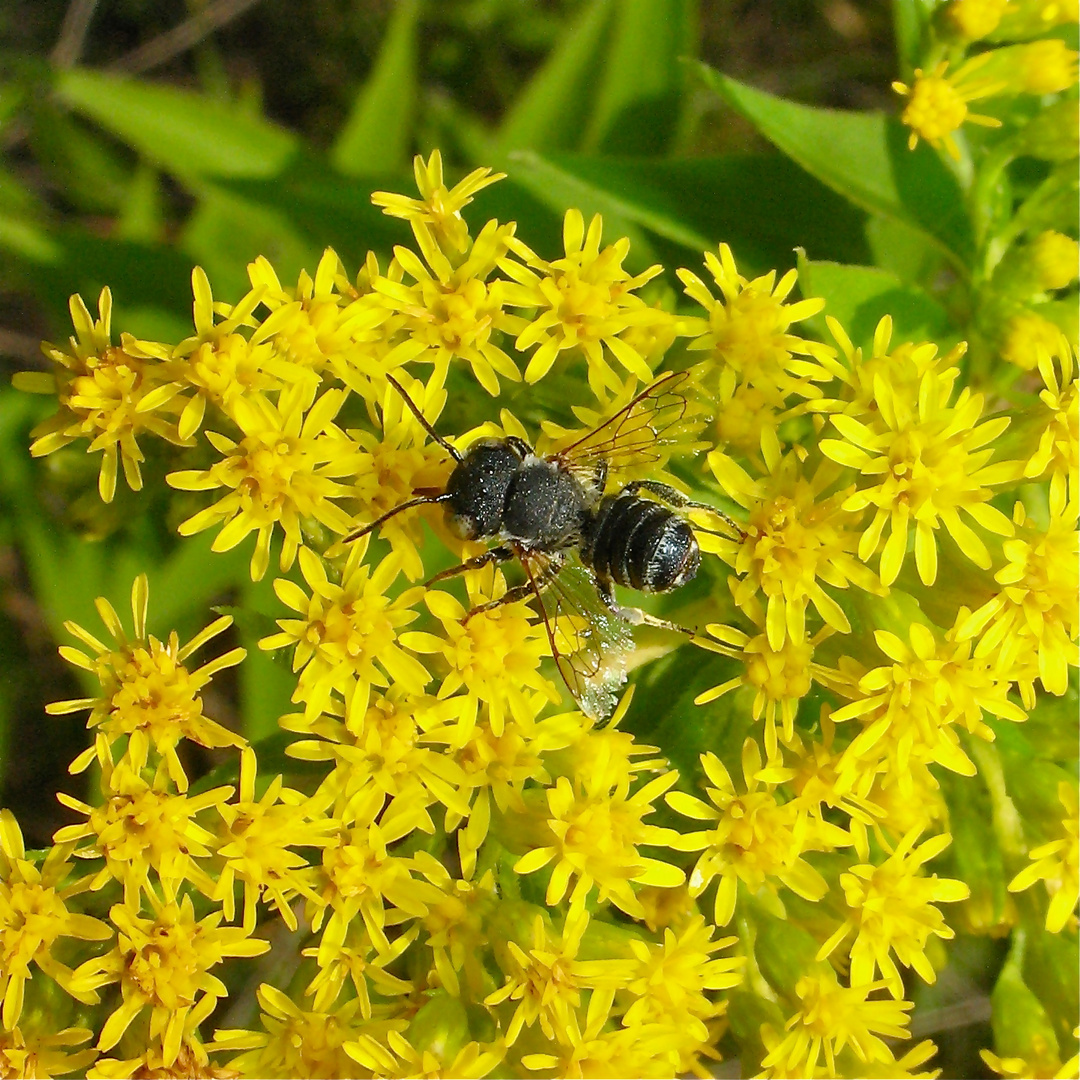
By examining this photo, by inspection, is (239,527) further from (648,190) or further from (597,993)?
(648,190)

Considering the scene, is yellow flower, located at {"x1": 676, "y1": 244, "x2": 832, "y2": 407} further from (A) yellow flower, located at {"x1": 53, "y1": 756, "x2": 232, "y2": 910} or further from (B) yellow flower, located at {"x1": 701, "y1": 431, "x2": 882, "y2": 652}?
→ (A) yellow flower, located at {"x1": 53, "y1": 756, "x2": 232, "y2": 910}

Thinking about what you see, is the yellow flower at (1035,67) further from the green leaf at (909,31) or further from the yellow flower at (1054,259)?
the yellow flower at (1054,259)

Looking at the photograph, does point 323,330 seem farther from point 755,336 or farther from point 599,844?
point 599,844

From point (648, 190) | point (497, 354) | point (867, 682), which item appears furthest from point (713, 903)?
point (648, 190)

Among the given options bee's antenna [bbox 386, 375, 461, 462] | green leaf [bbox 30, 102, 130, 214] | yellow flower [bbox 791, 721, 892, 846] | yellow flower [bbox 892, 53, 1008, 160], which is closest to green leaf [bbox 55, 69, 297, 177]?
green leaf [bbox 30, 102, 130, 214]

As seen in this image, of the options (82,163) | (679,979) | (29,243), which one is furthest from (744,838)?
(82,163)

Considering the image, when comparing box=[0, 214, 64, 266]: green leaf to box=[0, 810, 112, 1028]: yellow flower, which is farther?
box=[0, 214, 64, 266]: green leaf
